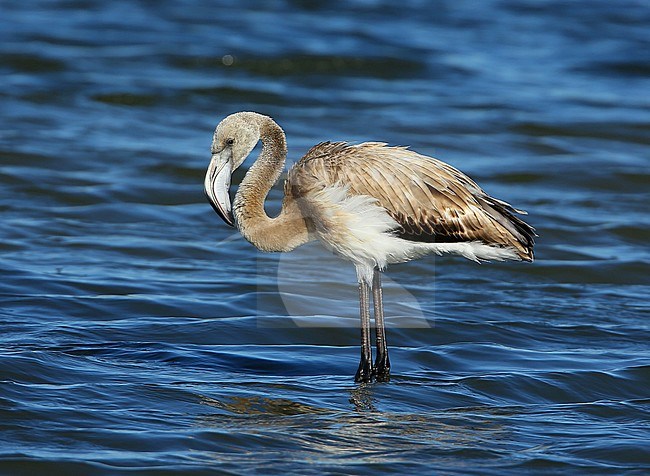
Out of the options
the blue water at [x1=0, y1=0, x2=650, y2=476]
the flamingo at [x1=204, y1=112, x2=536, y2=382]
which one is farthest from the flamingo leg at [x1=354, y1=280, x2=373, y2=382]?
the blue water at [x1=0, y1=0, x2=650, y2=476]

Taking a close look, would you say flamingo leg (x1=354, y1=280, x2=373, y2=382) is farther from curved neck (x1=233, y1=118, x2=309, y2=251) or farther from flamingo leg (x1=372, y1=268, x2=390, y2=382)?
curved neck (x1=233, y1=118, x2=309, y2=251)

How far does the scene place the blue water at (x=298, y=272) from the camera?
22.2ft

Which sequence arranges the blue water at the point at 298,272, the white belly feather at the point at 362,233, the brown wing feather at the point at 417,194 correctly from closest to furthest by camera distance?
the blue water at the point at 298,272
the white belly feather at the point at 362,233
the brown wing feather at the point at 417,194

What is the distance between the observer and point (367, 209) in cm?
775

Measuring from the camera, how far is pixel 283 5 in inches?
960

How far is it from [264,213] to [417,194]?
42.1 inches

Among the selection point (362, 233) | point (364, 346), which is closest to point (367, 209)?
point (362, 233)

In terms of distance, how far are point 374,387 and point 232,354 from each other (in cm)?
123

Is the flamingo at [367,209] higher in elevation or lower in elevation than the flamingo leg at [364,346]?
higher

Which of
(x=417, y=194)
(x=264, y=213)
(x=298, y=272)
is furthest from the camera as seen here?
(x=298, y=272)

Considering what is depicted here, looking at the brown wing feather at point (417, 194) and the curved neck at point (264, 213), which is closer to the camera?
the brown wing feather at point (417, 194)

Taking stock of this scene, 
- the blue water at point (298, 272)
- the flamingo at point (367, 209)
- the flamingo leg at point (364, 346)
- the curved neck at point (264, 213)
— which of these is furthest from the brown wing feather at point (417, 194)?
the blue water at point (298, 272)

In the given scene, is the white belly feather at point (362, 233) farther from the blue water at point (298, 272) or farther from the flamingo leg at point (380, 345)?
the blue water at point (298, 272)

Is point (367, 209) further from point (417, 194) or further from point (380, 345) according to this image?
point (380, 345)
